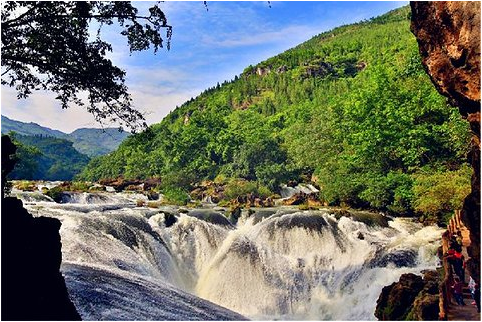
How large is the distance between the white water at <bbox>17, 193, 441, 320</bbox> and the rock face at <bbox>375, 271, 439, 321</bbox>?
2.25 m

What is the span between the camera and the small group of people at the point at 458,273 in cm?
999

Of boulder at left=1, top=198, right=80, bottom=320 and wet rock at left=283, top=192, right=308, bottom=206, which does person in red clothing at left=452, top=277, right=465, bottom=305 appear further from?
wet rock at left=283, top=192, right=308, bottom=206

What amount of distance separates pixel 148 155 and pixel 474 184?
71411 millimetres

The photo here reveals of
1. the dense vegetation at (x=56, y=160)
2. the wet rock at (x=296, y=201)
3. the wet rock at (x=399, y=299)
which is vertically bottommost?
the wet rock at (x=399, y=299)

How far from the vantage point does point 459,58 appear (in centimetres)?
882

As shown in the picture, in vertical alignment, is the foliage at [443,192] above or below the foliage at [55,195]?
above

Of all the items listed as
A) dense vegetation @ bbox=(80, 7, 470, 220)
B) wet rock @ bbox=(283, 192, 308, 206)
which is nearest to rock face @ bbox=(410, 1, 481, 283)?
dense vegetation @ bbox=(80, 7, 470, 220)

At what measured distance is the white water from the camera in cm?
1510

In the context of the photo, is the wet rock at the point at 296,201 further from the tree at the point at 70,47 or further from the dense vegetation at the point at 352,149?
the tree at the point at 70,47

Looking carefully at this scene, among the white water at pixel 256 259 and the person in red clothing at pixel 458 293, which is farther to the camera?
the white water at pixel 256 259

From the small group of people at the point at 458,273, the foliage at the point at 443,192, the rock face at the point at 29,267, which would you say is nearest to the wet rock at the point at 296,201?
the foliage at the point at 443,192

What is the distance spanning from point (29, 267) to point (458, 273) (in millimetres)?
10328

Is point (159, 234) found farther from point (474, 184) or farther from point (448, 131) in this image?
point (448, 131)

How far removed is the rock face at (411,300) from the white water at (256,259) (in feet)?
7.37
